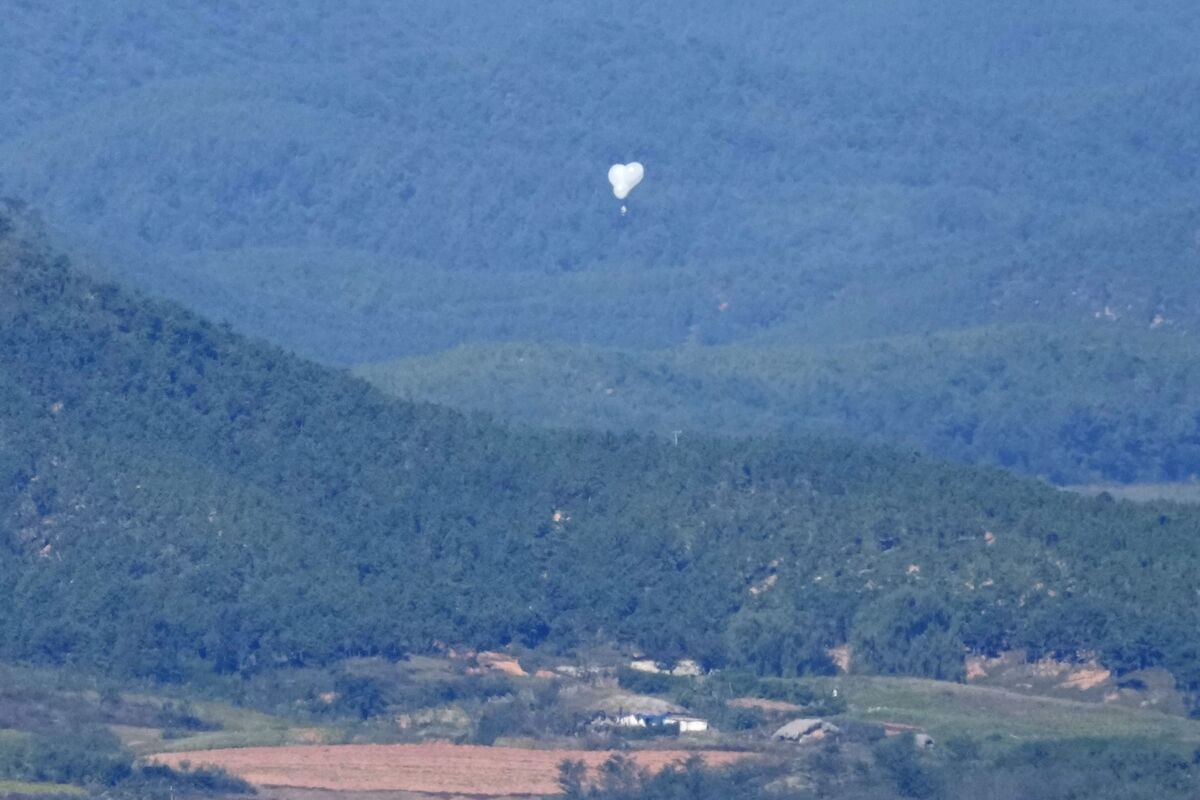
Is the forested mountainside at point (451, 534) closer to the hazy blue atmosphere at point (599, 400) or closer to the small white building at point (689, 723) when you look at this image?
the hazy blue atmosphere at point (599, 400)

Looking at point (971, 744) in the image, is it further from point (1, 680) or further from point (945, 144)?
point (945, 144)

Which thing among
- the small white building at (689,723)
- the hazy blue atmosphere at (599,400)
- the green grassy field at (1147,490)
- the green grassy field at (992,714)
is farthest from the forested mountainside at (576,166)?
the small white building at (689,723)

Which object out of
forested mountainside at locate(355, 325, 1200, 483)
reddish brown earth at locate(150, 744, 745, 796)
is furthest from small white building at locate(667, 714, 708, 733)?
forested mountainside at locate(355, 325, 1200, 483)

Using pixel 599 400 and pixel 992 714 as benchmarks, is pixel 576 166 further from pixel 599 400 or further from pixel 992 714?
pixel 992 714

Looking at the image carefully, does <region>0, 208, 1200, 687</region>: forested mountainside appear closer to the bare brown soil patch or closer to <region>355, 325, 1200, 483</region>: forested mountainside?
the bare brown soil patch

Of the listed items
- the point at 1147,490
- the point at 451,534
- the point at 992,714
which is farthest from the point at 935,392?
the point at 992,714

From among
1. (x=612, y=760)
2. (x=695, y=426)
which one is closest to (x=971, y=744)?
(x=612, y=760)
